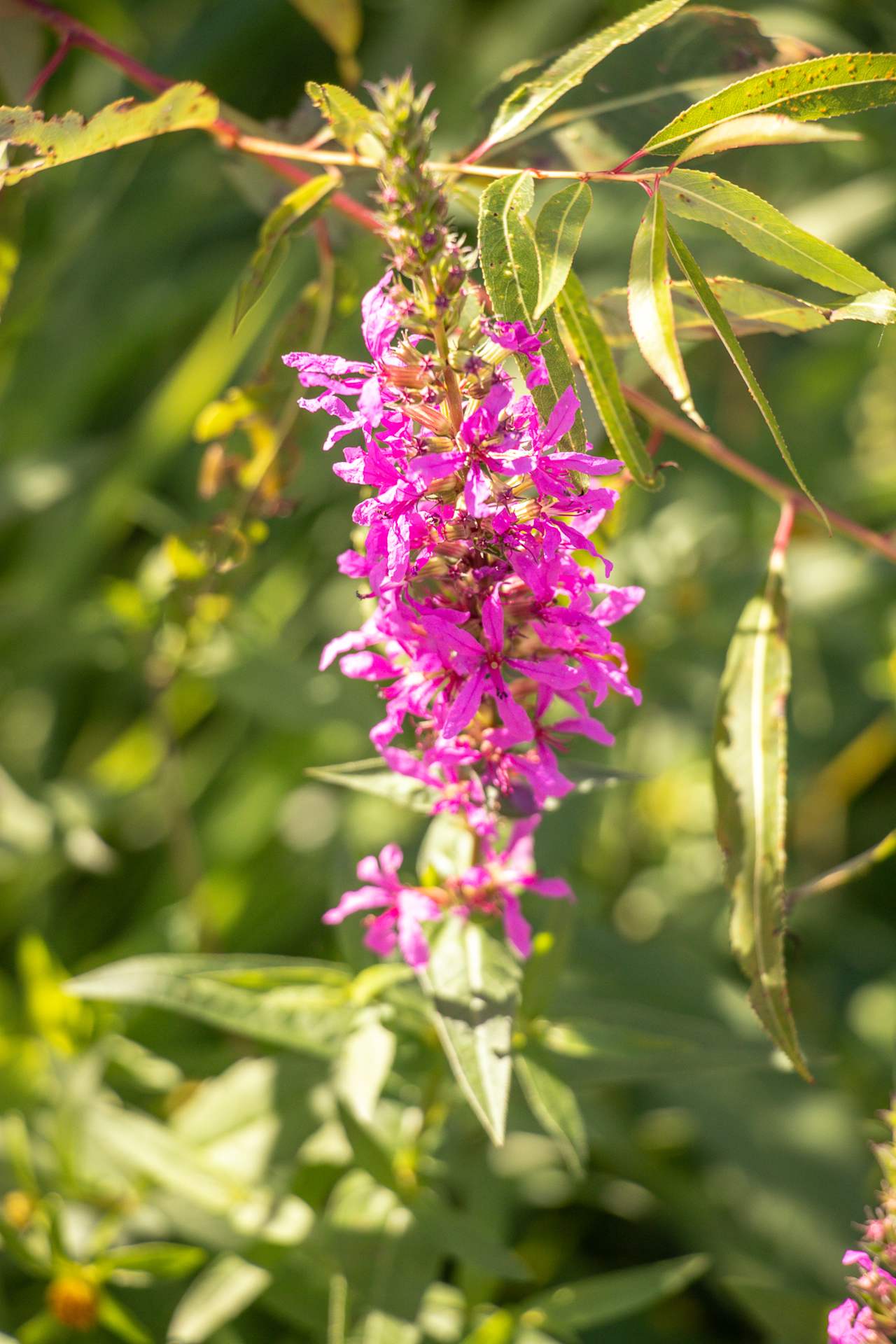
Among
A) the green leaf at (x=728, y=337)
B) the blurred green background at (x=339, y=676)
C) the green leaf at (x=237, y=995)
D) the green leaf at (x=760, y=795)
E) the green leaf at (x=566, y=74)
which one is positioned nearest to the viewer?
the green leaf at (x=728, y=337)

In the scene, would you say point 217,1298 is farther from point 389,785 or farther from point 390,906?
point 389,785

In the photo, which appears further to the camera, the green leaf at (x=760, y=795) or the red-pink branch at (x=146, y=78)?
the red-pink branch at (x=146, y=78)

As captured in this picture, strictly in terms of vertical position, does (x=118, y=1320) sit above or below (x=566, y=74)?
below

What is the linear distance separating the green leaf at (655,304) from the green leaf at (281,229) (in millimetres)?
325

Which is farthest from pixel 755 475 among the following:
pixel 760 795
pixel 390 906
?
pixel 390 906

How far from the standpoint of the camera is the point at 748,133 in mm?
851

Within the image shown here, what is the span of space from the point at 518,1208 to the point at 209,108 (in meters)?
1.51

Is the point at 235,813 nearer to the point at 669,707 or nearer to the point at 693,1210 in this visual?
the point at 669,707

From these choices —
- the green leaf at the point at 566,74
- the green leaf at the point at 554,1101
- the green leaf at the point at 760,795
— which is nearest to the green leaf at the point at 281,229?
the green leaf at the point at 566,74

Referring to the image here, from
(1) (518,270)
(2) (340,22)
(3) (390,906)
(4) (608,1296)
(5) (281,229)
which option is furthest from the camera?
(2) (340,22)

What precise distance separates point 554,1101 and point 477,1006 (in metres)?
0.16

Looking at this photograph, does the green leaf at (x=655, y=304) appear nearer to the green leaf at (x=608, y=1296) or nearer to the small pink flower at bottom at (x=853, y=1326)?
the small pink flower at bottom at (x=853, y=1326)

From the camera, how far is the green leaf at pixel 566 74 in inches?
35.1

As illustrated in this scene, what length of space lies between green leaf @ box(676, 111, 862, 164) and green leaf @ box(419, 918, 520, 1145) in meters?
0.70
